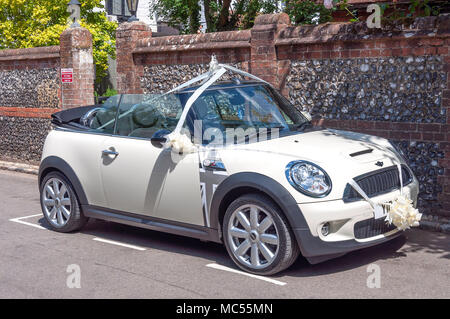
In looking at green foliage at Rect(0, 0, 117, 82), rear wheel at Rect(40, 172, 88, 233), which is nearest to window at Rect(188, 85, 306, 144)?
rear wheel at Rect(40, 172, 88, 233)

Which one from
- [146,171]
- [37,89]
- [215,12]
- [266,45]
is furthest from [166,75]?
[215,12]

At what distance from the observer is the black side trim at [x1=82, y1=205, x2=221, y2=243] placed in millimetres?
6258

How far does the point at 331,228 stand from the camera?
5.55 m

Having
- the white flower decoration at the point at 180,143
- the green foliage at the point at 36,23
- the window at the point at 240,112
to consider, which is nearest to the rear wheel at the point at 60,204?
the white flower decoration at the point at 180,143

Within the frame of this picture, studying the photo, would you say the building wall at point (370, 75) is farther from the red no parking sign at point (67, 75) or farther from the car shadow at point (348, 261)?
the red no parking sign at point (67, 75)

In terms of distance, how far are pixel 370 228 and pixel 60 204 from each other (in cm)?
381

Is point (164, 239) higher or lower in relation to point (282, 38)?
lower

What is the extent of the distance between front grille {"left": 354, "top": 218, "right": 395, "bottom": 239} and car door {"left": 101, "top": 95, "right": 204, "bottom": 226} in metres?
1.53

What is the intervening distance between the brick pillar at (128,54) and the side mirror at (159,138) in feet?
18.2
